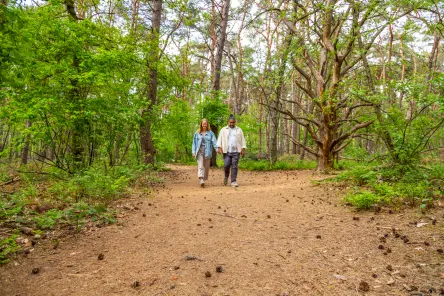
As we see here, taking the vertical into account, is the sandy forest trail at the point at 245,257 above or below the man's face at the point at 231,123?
below

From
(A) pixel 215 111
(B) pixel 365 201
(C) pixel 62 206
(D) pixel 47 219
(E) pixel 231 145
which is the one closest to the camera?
(D) pixel 47 219

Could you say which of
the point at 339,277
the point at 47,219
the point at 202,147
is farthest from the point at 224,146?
the point at 339,277

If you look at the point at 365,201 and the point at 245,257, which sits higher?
the point at 365,201

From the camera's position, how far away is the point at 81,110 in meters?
6.82

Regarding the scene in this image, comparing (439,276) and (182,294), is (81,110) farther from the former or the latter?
(439,276)

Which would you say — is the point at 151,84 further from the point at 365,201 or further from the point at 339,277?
the point at 339,277

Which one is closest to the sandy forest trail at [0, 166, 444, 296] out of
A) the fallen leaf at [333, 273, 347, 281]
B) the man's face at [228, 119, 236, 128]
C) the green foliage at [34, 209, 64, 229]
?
the fallen leaf at [333, 273, 347, 281]

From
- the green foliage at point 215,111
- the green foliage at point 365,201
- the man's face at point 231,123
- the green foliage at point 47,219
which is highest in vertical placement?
the green foliage at point 215,111

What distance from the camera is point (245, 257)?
321 centimetres

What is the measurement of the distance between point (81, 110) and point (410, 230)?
277 inches

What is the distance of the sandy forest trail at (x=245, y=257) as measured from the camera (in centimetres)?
258

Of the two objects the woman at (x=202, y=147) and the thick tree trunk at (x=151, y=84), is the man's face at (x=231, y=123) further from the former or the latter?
the thick tree trunk at (x=151, y=84)

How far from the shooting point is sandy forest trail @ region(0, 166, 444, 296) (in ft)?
8.46

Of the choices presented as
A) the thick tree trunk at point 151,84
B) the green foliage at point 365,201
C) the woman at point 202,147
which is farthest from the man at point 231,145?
the green foliage at point 365,201
